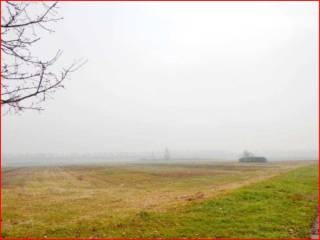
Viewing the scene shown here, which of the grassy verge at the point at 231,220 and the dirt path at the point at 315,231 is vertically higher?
the grassy verge at the point at 231,220

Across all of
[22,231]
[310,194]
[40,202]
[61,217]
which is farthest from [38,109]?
[40,202]

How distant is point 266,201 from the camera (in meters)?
24.6

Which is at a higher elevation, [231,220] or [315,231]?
[231,220]

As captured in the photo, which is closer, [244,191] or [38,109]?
[38,109]

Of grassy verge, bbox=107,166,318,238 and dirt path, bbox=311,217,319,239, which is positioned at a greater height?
grassy verge, bbox=107,166,318,238

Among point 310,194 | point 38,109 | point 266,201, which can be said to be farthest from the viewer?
point 310,194

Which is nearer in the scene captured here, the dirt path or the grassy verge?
the dirt path

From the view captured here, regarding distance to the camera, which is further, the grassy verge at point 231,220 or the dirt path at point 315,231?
the grassy verge at point 231,220

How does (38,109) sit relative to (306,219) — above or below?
above

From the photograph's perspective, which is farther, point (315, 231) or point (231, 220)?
point (231, 220)

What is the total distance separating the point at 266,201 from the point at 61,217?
424 inches

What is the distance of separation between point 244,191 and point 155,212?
27.0 ft

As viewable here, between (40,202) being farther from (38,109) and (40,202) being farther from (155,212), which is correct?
(38,109)

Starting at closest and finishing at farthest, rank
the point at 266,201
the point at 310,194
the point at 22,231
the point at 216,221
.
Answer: the point at 216,221, the point at 22,231, the point at 266,201, the point at 310,194
